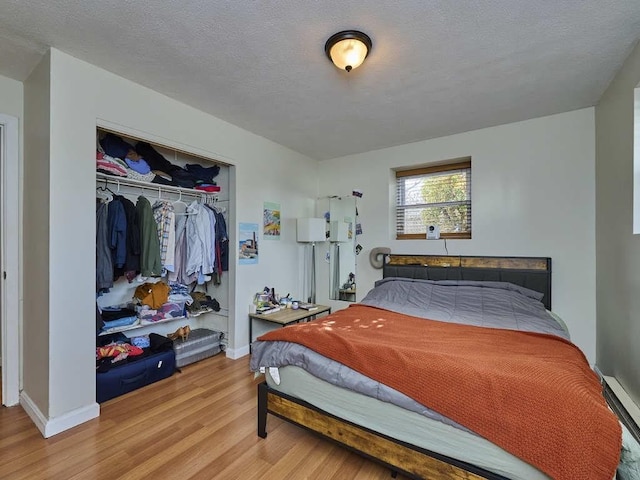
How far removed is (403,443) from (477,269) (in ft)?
7.29

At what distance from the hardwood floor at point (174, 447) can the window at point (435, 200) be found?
8.45ft

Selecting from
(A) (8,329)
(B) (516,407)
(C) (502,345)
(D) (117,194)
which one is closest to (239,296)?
(D) (117,194)

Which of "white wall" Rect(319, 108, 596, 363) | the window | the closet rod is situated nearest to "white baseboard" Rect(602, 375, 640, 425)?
"white wall" Rect(319, 108, 596, 363)

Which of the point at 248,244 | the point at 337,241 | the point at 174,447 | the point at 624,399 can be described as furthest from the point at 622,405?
the point at 248,244

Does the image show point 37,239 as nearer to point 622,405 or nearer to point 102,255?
point 102,255

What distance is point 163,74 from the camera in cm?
231

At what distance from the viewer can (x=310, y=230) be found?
3.94m

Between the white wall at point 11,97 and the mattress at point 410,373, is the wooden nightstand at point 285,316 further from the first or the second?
the white wall at point 11,97

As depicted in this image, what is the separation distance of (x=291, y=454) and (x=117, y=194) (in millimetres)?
2547

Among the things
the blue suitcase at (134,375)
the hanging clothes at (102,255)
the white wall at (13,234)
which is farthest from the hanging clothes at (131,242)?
the blue suitcase at (134,375)

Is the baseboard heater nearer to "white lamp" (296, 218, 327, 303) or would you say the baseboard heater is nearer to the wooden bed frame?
the wooden bed frame

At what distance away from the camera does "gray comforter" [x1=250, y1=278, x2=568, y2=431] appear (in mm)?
1604

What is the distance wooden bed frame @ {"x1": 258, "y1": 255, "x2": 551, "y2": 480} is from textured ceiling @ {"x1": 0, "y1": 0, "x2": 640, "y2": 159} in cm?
147

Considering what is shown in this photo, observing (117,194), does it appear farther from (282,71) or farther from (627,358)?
(627,358)
